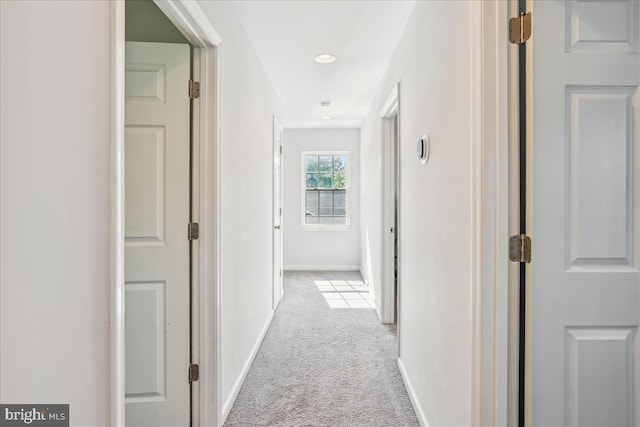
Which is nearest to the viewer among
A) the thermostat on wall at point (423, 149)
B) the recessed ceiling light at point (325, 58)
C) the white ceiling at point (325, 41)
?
the thermostat on wall at point (423, 149)

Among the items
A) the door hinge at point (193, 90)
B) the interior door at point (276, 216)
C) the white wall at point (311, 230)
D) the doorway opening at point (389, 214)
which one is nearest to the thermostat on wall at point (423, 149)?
the door hinge at point (193, 90)

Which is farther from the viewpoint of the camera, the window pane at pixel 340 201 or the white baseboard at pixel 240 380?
the window pane at pixel 340 201

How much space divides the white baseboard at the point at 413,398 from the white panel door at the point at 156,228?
1255mm

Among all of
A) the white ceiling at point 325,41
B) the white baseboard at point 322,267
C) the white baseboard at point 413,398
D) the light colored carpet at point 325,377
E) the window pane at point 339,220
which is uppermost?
the white ceiling at point 325,41

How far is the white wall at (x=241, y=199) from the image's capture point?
2172mm

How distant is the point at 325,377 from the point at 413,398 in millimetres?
663

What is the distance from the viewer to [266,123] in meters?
3.79

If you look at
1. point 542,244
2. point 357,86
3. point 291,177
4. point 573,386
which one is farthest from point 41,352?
point 291,177

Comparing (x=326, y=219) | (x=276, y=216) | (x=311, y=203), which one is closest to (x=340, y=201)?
(x=326, y=219)

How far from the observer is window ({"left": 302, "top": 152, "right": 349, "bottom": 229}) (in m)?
6.83

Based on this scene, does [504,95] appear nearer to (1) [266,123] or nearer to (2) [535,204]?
(2) [535,204]

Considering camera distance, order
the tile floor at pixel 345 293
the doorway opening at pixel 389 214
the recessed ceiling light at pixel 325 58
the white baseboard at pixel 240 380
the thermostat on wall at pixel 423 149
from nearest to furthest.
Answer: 1. the thermostat on wall at pixel 423 149
2. the white baseboard at pixel 240 380
3. the recessed ceiling light at pixel 325 58
4. the doorway opening at pixel 389 214
5. the tile floor at pixel 345 293

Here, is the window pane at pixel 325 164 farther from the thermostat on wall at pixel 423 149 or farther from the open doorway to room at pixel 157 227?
the open doorway to room at pixel 157 227

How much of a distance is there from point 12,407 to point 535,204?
1500 mm
